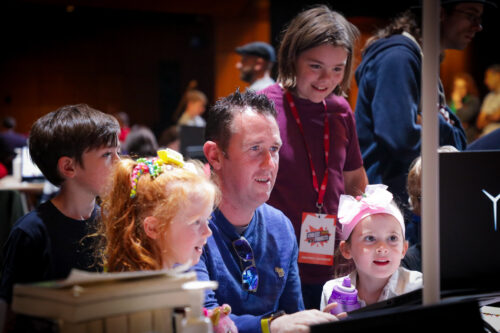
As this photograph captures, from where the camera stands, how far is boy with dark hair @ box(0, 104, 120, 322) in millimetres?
1511

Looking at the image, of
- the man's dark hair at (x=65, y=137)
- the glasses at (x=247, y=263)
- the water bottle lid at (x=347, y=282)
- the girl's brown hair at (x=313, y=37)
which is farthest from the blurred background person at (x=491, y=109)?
the man's dark hair at (x=65, y=137)

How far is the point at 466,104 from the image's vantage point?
6.95 meters

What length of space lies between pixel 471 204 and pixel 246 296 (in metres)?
0.67

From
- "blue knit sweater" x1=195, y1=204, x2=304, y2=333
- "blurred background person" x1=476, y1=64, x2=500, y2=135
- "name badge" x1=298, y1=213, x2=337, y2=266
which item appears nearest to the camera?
"blue knit sweater" x1=195, y1=204, x2=304, y2=333

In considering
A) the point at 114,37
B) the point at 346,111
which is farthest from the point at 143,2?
the point at 346,111

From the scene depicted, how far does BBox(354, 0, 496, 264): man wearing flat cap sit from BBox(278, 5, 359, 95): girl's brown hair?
29 cm

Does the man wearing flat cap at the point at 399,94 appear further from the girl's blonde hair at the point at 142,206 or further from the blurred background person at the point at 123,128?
the blurred background person at the point at 123,128

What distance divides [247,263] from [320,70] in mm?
819

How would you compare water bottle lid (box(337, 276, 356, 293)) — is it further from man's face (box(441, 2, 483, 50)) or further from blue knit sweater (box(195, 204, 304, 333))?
man's face (box(441, 2, 483, 50))

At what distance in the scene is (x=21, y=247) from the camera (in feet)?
4.79

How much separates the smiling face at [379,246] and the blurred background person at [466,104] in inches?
126

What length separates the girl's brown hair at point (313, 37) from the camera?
6.32 ft

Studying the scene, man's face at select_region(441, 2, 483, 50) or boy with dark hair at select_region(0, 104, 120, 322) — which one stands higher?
man's face at select_region(441, 2, 483, 50)

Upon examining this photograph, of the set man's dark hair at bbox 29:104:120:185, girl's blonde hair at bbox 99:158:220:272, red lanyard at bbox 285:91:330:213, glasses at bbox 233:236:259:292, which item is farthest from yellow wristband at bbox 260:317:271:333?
man's dark hair at bbox 29:104:120:185
